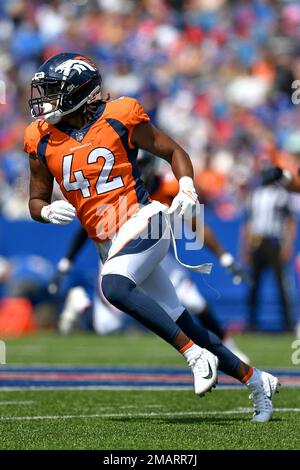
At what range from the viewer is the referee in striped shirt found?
1160 cm

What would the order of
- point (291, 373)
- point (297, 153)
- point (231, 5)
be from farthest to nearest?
point (231, 5) → point (297, 153) → point (291, 373)

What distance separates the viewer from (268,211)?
11641 mm

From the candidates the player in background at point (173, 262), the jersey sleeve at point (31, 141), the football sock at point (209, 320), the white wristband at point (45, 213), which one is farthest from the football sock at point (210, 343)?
the football sock at point (209, 320)

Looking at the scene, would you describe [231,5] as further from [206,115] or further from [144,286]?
[144,286]

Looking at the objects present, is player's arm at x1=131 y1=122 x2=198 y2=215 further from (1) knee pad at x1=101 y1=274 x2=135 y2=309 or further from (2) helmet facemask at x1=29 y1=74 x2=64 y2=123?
(1) knee pad at x1=101 y1=274 x2=135 y2=309

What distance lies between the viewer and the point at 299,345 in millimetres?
9508

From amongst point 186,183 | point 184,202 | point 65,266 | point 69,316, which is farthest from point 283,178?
point 69,316

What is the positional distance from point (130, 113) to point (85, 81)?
0.26 meters

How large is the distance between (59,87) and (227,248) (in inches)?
285

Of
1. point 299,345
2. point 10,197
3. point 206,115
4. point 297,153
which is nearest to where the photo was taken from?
point 299,345

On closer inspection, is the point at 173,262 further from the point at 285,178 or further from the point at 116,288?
the point at 116,288

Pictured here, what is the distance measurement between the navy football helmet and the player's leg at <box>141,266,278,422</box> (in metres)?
0.84

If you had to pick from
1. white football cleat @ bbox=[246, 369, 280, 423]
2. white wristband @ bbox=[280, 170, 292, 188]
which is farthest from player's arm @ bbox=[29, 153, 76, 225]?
white wristband @ bbox=[280, 170, 292, 188]
